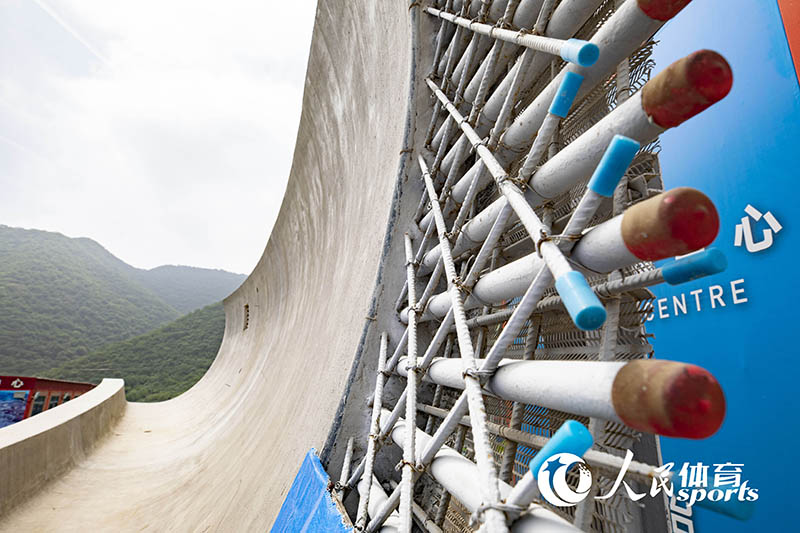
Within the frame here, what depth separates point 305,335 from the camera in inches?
215

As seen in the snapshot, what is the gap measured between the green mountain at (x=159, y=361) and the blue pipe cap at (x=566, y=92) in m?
23.4

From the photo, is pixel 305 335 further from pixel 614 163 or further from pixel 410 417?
pixel 614 163

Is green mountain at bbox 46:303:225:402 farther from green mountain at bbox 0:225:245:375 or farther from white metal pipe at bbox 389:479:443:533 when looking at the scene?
white metal pipe at bbox 389:479:443:533

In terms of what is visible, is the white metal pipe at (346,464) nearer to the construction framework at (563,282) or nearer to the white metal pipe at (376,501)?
the construction framework at (563,282)

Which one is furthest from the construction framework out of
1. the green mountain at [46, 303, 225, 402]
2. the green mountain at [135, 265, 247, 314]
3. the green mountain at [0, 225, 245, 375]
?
the green mountain at [135, 265, 247, 314]

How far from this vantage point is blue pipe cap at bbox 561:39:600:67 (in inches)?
39.9

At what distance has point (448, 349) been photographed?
224cm

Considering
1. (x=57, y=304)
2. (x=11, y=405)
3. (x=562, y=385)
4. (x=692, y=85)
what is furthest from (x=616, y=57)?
(x=57, y=304)

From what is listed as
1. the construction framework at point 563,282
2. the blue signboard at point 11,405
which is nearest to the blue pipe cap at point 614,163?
the construction framework at point 563,282

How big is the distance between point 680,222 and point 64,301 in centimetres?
5606

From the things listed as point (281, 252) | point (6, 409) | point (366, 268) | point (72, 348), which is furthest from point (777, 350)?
point (72, 348)

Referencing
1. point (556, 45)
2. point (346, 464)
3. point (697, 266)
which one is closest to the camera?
point (697, 266)

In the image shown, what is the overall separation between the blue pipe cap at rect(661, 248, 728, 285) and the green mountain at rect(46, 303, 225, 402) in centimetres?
2351

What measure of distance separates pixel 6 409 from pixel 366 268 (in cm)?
1110
